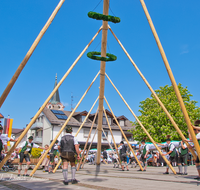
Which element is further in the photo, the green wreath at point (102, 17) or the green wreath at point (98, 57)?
the green wreath at point (98, 57)

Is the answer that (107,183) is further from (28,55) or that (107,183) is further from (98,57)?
(98,57)

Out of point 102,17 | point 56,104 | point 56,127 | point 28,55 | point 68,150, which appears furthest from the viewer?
point 56,104

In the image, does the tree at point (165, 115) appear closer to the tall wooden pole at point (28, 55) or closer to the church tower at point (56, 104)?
the tall wooden pole at point (28, 55)

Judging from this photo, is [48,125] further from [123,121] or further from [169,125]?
[169,125]

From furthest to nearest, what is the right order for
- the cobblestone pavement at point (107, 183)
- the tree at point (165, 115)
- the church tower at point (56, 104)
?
the church tower at point (56, 104) → the tree at point (165, 115) → the cobblestone pavement at point (107, 183)

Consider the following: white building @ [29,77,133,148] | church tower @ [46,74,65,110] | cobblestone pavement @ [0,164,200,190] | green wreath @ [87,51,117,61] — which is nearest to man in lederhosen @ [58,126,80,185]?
cobblestone pavement @ [0,164,200,190]

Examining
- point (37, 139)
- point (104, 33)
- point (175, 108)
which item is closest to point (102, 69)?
point (104, 33)

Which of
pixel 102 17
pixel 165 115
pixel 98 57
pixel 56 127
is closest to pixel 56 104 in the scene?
pixel 56 127

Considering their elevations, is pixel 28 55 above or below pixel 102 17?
below

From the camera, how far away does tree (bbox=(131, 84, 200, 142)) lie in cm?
2853

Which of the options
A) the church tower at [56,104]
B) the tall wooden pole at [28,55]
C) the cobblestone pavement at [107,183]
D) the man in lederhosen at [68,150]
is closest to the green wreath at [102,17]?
the tall wooden pole at [28,55]

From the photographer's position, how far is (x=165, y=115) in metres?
29.6

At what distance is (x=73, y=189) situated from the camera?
5957 mm

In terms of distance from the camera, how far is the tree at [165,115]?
28531 mm
